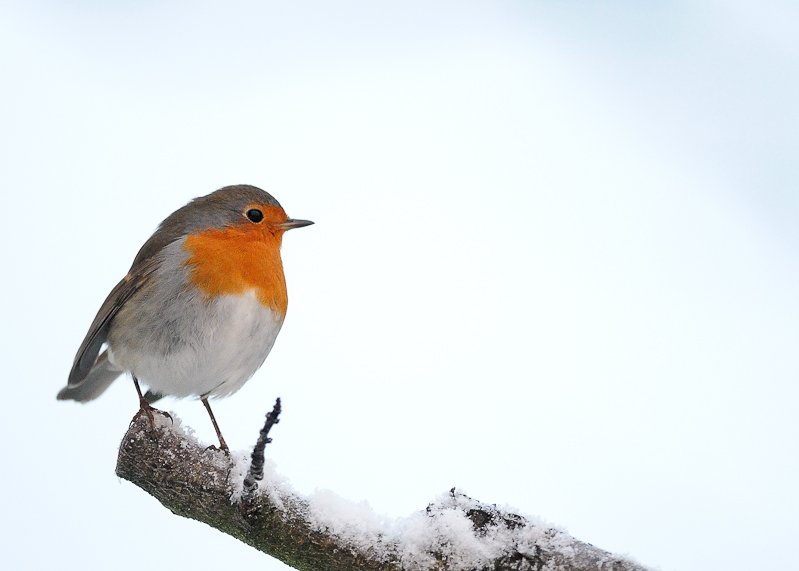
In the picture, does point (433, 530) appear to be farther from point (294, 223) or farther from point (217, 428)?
point (294, 223)

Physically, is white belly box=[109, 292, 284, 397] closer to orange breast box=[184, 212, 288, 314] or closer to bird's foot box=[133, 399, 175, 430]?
orange breast box=[184, 212, 288, 314]

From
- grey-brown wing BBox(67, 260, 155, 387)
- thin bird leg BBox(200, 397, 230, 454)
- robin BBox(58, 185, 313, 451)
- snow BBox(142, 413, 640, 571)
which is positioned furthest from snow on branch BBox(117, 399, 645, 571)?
grey-brown wing BBox(67, 260, 155, 387)

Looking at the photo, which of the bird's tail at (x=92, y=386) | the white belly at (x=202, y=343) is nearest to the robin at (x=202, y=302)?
the white belly at (x=202, y=343)

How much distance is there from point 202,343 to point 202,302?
176 millimetres

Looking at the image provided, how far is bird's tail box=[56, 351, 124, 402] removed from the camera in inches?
144

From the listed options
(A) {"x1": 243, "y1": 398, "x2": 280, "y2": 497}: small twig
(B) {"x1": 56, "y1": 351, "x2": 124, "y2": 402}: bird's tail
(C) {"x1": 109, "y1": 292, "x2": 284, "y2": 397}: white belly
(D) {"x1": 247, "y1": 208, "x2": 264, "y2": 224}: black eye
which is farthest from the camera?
(B) {"x1": 56, "y1": 351, "x2": 124, "y2": 402}: bird's tail

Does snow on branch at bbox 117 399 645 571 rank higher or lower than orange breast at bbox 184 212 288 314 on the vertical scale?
lower

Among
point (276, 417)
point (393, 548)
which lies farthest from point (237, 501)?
point (276, 417)

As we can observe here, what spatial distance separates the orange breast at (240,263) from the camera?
3.00 meters

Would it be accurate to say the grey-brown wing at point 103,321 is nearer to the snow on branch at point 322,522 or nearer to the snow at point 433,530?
the snow on branch at point 322,522

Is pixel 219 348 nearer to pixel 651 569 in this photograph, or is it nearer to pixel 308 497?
pixel 308 497

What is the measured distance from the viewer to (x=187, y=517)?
2.62m

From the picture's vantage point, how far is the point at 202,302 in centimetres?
297

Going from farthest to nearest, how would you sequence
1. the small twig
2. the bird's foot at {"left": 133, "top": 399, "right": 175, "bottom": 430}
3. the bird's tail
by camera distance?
the bird's tail
the bird's foot at {"left": 133, "top": 399, "right": 175, "bottom": 430}
the small twig
